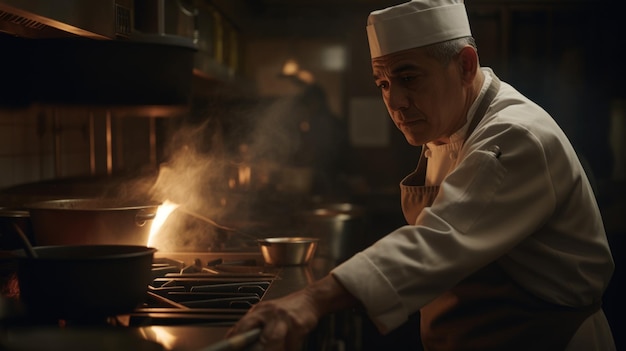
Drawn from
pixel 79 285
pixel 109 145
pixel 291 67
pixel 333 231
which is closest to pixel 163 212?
pixel 79 285

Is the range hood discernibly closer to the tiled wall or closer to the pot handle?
the tiled wall

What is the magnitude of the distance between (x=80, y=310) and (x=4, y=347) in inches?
14.0

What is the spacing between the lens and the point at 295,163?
6562 millimetres

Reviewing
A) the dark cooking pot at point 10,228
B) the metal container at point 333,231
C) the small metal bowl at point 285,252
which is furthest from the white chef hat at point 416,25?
the metal container at point 333,231

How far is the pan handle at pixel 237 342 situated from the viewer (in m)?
1.20

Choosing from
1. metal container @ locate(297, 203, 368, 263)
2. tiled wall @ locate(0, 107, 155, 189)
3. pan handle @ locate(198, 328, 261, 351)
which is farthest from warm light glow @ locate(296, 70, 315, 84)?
pan handle @ locate(198, 328, 261, 351)

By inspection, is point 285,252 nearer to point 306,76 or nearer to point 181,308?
point 181,308

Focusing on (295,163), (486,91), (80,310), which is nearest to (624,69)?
(295,163)

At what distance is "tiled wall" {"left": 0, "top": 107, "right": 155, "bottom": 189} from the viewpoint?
2.94 metres

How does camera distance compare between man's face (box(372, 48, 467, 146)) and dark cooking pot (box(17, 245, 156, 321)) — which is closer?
dark cooking pot (box(17, 245, 156, 321))

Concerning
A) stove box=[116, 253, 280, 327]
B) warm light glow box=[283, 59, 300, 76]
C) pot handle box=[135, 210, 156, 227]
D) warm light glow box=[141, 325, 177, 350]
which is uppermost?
warm light glow box=[283, 59, 300, 76]

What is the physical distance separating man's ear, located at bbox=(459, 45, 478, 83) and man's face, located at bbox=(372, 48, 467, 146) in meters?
0.01

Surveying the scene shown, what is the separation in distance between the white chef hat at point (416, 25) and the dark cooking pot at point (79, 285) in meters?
0.87

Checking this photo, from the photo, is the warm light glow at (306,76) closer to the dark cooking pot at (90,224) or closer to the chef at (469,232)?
the chef at (469,232)
